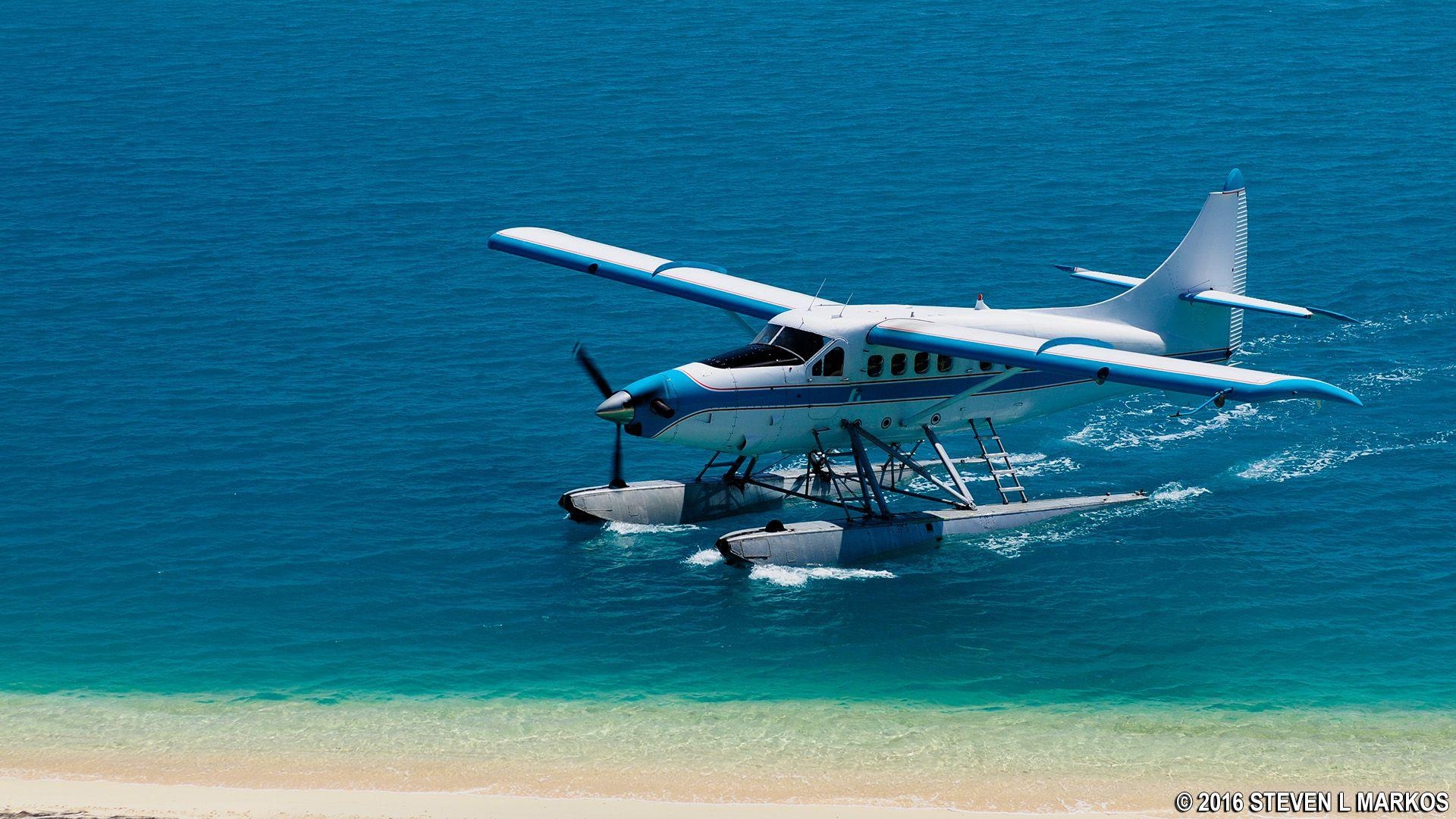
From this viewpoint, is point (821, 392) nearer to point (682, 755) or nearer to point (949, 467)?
point (949, 467)

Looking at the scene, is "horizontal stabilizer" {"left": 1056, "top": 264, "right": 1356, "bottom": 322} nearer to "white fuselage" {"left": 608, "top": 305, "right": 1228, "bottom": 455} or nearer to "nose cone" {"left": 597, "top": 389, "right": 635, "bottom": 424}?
"white fuselage" {"left": 608, "top": 305, "right": 1228, "bottom": 455}

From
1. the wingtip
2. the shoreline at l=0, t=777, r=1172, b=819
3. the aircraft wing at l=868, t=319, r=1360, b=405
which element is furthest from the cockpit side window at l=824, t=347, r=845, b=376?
the shoreline at l=0, t=777, r=1172, b=819

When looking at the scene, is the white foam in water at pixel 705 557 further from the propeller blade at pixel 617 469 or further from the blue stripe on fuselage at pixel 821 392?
the blue stripe on fuselage at pixel 821 392

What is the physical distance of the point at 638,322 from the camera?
44719 millimetres

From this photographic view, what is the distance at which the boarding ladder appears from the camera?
32.1m

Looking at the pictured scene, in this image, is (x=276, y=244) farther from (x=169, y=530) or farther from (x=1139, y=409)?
(x=1139, y=409)

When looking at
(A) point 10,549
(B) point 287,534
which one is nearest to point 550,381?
(B) point 287,534

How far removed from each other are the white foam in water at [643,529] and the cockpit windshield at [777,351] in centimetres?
392

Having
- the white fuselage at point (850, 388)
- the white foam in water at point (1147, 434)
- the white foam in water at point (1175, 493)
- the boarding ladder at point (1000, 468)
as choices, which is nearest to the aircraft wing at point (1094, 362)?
the white fuselage at point (850, 388)

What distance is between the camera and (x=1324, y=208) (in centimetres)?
5134

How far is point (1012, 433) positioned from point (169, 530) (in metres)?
18.0

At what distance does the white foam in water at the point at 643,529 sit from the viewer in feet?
106

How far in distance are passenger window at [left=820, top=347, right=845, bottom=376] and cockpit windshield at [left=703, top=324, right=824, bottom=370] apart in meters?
0.23

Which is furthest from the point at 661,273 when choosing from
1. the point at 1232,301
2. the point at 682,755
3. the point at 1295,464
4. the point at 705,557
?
the point at 1295,464
